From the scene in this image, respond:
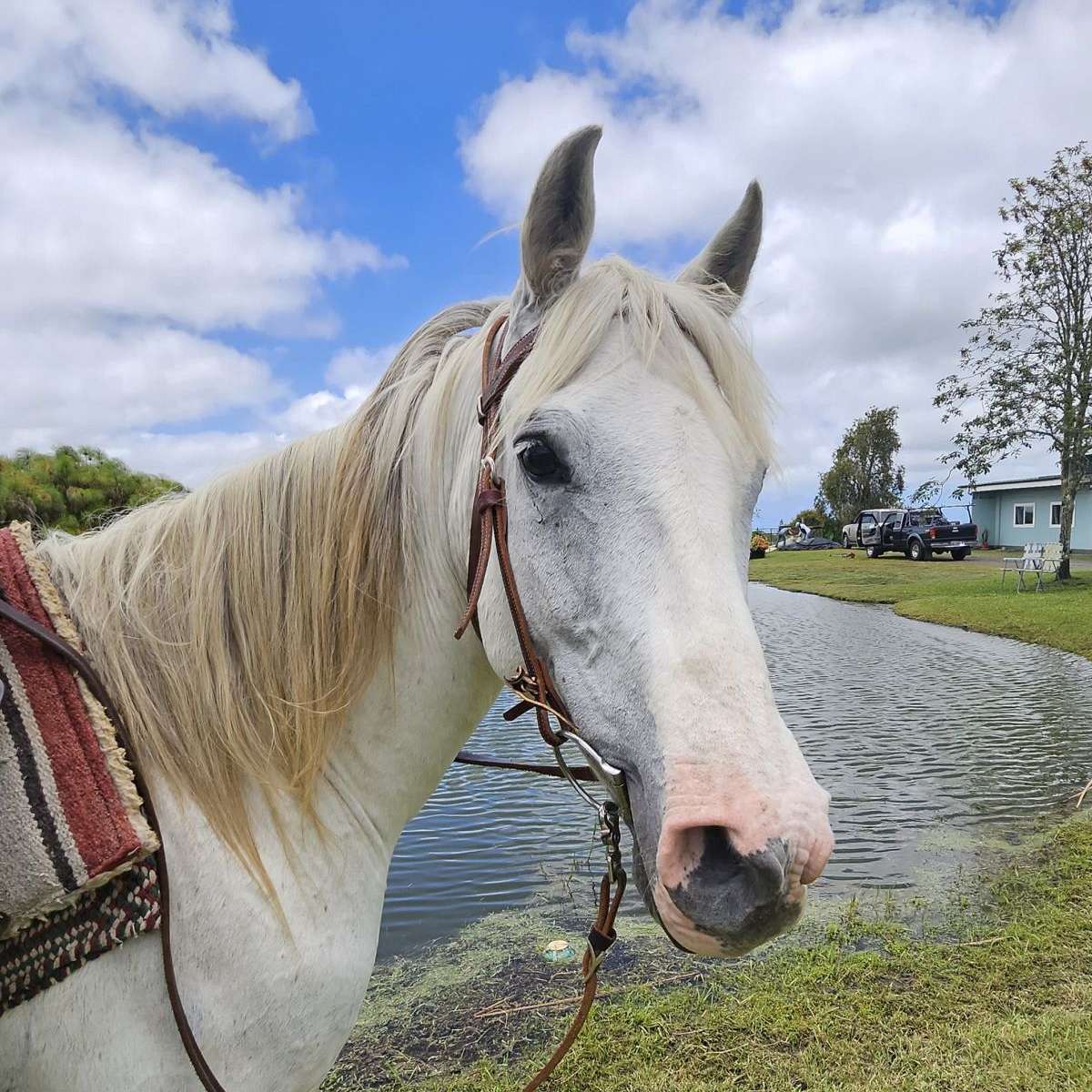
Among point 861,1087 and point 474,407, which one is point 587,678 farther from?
point 861,1087

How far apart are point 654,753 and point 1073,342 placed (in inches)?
1043

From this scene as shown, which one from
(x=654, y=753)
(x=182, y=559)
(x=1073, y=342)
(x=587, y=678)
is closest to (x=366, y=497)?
(x=182, y=559)

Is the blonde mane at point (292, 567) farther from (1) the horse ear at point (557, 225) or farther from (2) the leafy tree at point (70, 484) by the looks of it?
(2) the leafy tree at point (70, 484)

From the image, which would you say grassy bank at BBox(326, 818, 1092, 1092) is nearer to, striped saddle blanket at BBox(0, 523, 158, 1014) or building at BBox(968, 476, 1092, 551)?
striped saddle blanket at BBox(0, 523, 158, 1014)

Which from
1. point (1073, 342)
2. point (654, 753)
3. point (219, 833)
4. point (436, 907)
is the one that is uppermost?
point (1073, 342)

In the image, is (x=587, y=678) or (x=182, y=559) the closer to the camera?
(x=587, y=678)

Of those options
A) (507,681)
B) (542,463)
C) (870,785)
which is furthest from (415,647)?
(870,785)

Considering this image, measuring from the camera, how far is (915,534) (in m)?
35.0

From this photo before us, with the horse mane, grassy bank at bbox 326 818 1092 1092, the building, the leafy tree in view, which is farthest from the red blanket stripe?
the building

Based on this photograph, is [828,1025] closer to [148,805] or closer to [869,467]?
[148,805]

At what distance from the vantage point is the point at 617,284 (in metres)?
1.65

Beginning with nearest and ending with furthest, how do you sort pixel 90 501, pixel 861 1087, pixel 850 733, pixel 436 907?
pixel 861 1087
pixel 90 501
pixel 436 907
pixel 850 733

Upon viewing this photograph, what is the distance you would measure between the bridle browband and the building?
139 feet

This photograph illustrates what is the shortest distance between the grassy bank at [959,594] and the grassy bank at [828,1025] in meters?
11.0
